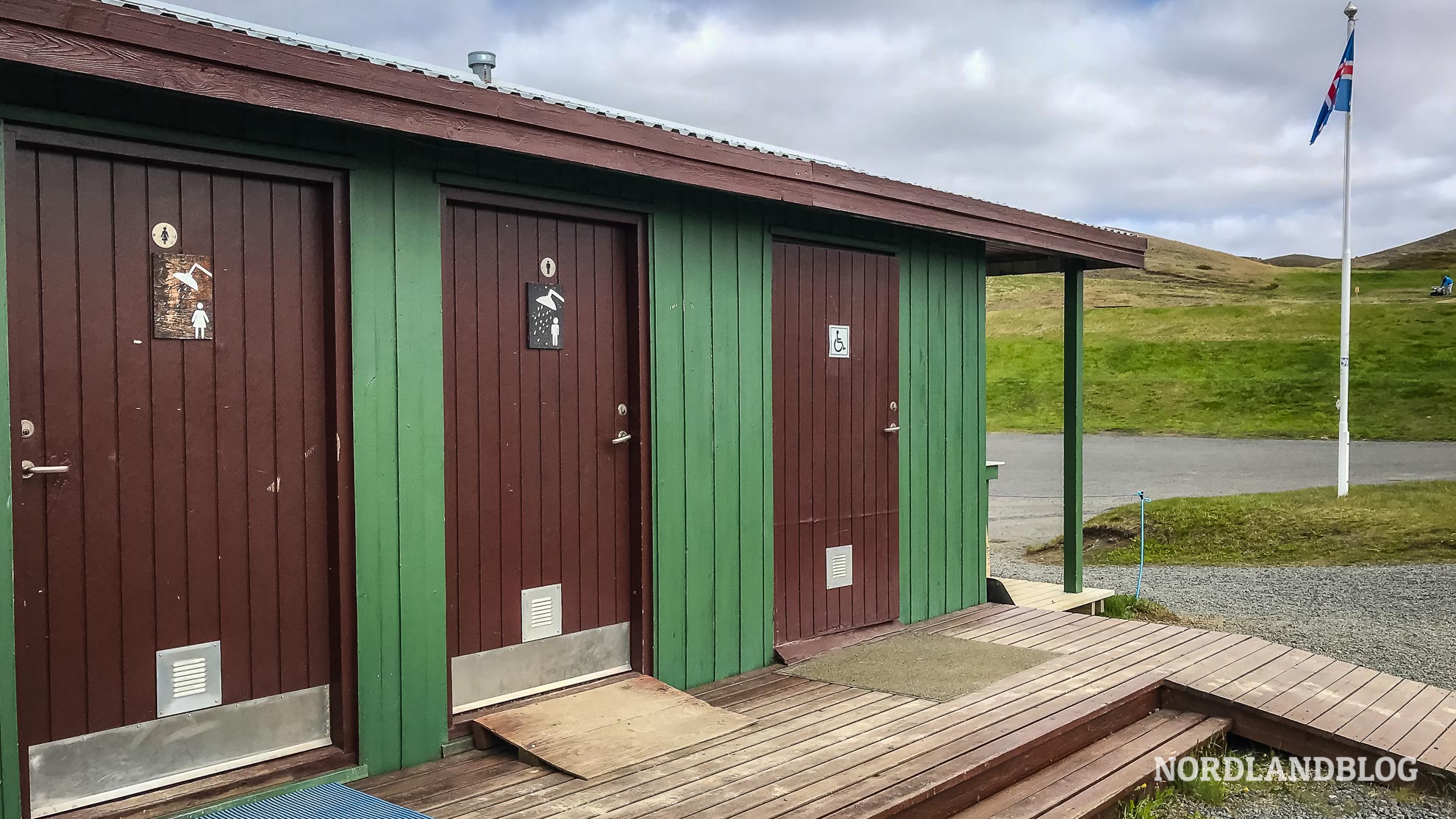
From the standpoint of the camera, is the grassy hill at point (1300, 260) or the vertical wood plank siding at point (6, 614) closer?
the vertical wood plank siding at point (6, 614)

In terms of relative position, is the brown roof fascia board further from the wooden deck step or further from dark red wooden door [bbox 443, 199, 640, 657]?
the wooden deck step

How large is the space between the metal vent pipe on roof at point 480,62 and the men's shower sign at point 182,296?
1.32m

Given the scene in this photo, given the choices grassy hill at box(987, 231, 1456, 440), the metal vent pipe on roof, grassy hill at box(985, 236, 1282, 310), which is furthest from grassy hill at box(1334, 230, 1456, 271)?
the metal vent pipe on roof

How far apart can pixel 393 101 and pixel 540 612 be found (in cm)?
196

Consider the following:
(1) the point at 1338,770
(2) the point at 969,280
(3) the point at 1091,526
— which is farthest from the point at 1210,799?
(3) the point at 1091,526

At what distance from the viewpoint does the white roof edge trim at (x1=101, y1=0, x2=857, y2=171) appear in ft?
8.50

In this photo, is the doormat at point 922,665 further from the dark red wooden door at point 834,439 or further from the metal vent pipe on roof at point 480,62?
the metal vent pipe on roof at point 480,62

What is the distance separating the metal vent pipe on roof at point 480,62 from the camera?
12.3 feet

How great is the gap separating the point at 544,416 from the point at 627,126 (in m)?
1.16

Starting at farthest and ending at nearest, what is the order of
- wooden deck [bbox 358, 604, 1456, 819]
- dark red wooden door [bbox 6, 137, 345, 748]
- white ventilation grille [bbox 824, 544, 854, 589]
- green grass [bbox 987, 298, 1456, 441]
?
green grass [bbox 987, 298, 1456, 441], white ventilation grille [bbox 824, 544, 854, 589], wooden deck [bbox 358, 604, 1456, 819], dark red wooden door [bbox 6, 137, 345, 748]

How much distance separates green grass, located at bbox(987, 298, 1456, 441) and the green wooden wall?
22.7 meters

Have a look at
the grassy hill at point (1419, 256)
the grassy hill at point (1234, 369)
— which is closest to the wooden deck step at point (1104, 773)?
the grassy hill at point (1234, 369)

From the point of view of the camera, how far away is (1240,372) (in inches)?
1324

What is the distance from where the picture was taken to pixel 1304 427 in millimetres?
25672
